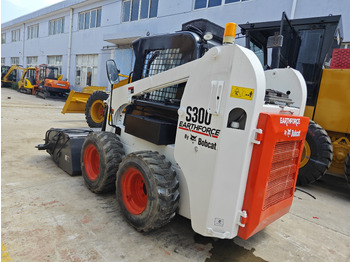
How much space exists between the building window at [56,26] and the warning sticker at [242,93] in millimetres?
22883

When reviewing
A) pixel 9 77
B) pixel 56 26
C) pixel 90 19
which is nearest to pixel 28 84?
pixel 56 26

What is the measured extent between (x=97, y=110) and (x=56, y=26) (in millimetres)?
18089

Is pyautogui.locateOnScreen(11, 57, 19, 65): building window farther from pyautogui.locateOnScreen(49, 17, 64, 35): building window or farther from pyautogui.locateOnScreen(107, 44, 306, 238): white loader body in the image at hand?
pyautogui.locateOnScreen(107, 44, 306, 238): white loader body

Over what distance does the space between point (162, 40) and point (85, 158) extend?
1.90 meters

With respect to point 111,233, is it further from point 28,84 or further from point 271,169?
point 28,84

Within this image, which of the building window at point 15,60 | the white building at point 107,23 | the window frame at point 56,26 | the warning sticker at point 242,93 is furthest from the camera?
the building window at point 15,60

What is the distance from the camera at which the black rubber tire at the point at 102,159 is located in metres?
3.12

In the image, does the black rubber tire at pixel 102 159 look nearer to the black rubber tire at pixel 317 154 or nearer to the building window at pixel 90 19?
the black rubber tire at pixel 317 154

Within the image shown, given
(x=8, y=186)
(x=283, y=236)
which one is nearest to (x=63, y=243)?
(x=8, y=186)

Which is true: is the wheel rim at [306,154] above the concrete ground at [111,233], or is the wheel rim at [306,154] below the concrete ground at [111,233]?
above

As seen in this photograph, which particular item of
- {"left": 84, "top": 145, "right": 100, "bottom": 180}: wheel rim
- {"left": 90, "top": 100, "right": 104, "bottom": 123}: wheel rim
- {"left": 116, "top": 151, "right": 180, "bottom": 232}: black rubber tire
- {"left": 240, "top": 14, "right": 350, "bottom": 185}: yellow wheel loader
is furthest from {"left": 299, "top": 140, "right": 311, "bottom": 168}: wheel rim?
{"left": 90, "top": 100, "right": 104, "bottom": 123}: wheel rim

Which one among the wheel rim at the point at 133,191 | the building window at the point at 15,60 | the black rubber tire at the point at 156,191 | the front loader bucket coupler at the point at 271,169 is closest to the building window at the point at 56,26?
the building window at the point at 15,60

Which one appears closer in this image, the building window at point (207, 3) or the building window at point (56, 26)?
the building window at point (207, 3)

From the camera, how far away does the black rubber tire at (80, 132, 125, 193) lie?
3.12 meters
